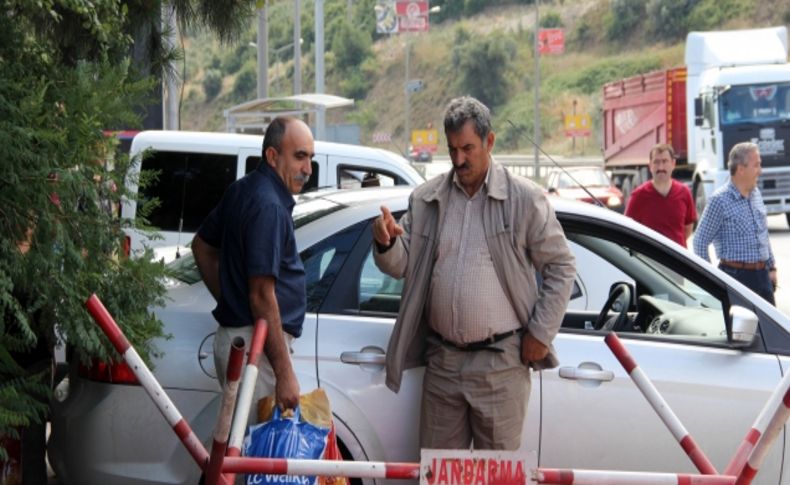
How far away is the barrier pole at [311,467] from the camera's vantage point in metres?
3.52

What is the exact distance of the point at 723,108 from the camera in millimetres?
25531

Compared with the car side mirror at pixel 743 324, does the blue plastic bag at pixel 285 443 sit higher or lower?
lower

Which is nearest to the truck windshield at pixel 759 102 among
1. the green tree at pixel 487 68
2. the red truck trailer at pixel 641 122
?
the red truck trailer at pixel 641 122

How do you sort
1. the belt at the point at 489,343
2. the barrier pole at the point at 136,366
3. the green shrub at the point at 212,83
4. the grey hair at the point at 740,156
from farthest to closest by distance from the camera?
the green shrub at the point at 212,83
the grey hair at the point at 740,156
the belt at the point at 489,343
the barrier pole at the point at 136,366

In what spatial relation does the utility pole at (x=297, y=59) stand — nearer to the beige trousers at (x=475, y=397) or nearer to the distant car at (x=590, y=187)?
the distant car at (x=590, y=187)

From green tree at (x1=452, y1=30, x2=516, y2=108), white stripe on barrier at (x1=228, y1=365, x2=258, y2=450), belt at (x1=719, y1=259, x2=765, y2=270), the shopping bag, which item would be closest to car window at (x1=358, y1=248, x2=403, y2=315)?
the shopping bag

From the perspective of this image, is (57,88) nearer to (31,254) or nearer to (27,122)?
(27,122)

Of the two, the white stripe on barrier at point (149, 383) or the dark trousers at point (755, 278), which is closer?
the white stripe on barrier at point (149, 383)

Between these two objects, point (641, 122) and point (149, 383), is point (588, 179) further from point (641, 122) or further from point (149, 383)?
point (149, 383)

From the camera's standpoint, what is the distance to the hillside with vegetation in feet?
266

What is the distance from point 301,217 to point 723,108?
21637 millimetres

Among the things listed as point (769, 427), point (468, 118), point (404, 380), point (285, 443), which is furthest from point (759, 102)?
point (769, 427)

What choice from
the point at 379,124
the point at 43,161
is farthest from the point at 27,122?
the point at 379,124

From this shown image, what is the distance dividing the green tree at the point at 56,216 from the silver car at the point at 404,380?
0.38 meters
